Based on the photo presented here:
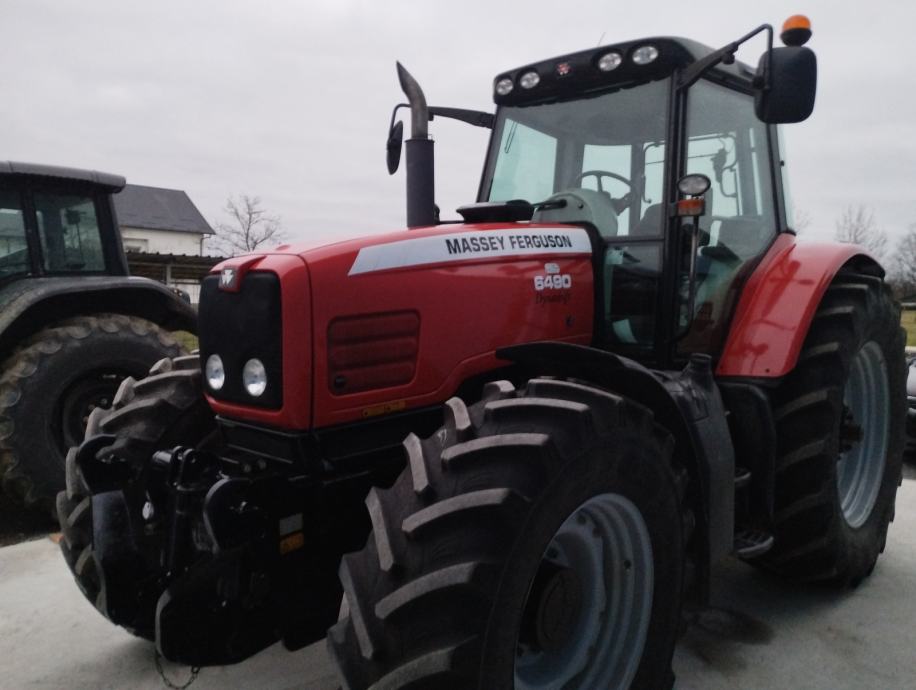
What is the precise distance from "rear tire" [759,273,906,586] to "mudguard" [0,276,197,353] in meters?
4.29

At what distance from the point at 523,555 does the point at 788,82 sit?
6.15 ft

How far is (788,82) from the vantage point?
7.93ft

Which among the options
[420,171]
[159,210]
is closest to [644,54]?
[420,171]

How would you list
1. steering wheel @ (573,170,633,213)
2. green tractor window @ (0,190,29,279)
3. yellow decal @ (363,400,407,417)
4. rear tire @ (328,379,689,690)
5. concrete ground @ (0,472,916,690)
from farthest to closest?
green tractor window @ (0,190,29,279) < steering wheel @ (573,170,633,213) < concrete ground @ (0,472,916,690) < yellow decal @ (363,400,407,417) < rear tire @ (328,379,689,690)

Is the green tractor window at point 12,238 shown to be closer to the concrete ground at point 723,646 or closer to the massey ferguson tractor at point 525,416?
the concrete ground at point 723,646

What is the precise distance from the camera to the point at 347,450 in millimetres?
2137

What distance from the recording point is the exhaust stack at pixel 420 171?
10.3ft

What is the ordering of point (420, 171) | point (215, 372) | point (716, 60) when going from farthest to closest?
point (420, 171)
point (716, 60)
point (215, 372)

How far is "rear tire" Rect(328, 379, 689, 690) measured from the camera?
155 cm

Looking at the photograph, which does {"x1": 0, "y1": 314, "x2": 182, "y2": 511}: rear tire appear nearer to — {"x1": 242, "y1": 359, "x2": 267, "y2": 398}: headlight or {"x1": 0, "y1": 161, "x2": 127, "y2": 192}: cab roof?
{"x1": 0, "y1": 161, "x2": 127, "y2": 192}: cab roof

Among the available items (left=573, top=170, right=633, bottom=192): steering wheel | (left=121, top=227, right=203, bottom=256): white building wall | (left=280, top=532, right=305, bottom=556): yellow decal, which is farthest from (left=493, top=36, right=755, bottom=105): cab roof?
(left=121, top=227, right=203, bottom=256): white building wall

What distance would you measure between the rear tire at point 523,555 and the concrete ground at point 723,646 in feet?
1.95

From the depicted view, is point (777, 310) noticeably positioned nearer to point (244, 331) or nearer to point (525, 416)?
point (525, 416)

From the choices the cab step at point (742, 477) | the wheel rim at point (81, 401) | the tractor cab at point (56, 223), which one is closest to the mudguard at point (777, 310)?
the cab step at point (742, 477)
